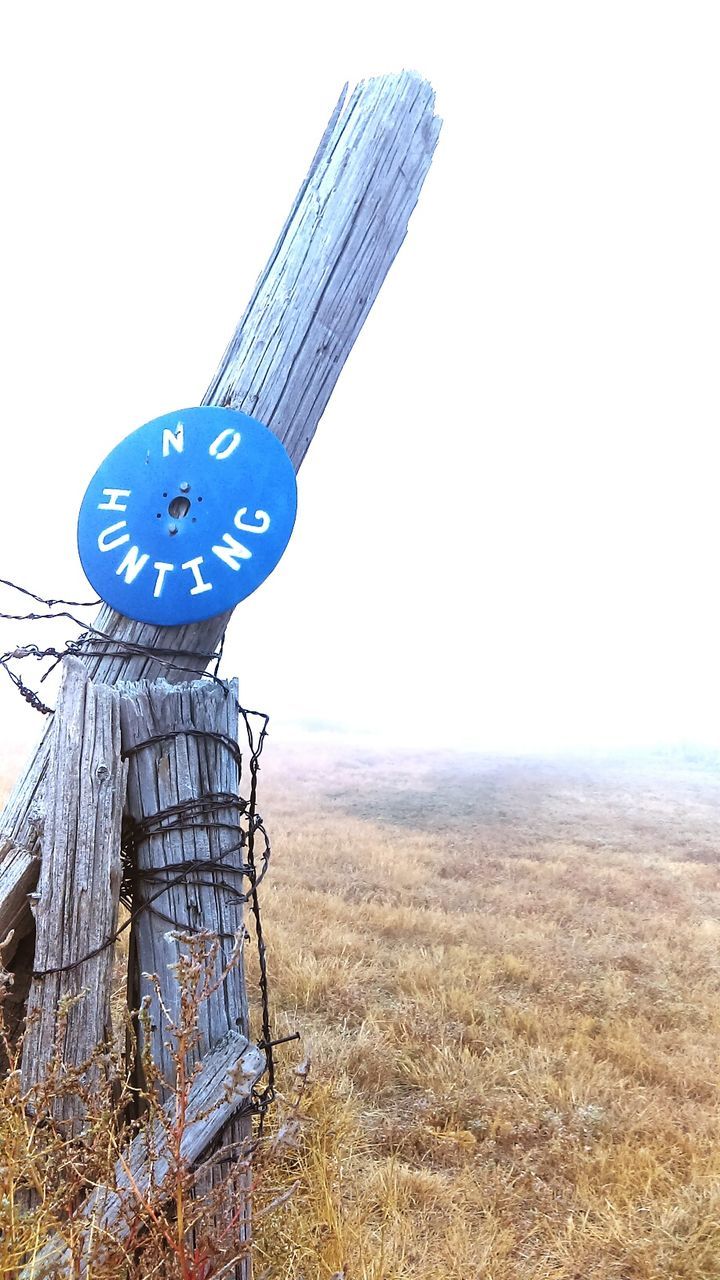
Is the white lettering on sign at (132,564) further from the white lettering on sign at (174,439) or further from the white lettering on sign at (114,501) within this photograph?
the white lettering on sign at (174,439)

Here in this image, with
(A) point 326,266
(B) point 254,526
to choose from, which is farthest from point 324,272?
(B) point 254,526

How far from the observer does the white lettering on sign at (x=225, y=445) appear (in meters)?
2.25

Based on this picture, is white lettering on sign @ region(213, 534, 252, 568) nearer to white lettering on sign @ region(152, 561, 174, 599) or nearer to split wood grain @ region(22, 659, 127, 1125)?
white lettering on sign @ region(152, 561, 174, 599)

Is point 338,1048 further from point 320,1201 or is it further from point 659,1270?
point 659,1270

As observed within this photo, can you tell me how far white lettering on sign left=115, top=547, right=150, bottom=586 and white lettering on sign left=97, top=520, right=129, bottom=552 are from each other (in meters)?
0.04

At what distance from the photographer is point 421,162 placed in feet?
8.52

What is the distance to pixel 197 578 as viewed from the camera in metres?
2.21

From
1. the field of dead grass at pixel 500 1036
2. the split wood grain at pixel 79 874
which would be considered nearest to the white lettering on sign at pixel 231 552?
the split wood grain at pixel 79 874

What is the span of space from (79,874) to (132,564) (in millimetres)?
849

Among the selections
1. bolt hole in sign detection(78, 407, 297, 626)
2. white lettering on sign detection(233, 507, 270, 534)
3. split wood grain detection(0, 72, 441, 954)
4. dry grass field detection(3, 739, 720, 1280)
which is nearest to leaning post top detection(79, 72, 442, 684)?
split wood grain detection(0, 72, 441, 954)

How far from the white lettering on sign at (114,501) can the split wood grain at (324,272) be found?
307 millimetres

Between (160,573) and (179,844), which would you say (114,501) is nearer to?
(160,573)

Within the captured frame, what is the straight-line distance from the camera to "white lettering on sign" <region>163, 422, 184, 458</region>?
2275 millimetres

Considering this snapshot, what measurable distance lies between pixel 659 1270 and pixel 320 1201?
1063 millimetres
